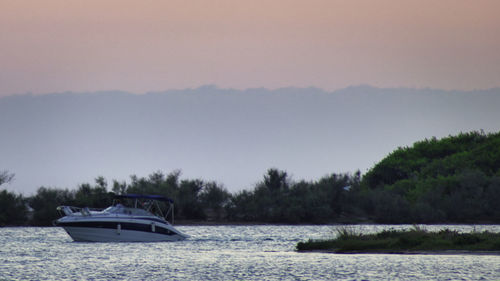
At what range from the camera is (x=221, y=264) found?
46.4 meters

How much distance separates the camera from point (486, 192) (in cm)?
11550

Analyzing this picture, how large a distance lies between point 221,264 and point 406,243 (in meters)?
12.8

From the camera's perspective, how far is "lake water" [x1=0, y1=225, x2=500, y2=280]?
39062 mm

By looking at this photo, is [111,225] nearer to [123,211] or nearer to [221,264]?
[123,211]

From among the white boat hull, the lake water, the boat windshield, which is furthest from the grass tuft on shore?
the boat windshield

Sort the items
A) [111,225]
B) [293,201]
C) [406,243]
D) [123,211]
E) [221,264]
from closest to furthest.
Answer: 1. [221,264]
2. [406,243]
3. [111,225]
4. [123,211]
5. [293,201]

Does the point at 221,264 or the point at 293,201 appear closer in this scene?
the point at 221,264

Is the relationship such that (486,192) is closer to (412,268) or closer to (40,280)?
(412,268)

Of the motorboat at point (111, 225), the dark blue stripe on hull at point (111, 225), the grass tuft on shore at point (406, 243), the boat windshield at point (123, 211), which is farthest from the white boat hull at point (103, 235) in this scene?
the grass tuft on shore at point (406, 243)

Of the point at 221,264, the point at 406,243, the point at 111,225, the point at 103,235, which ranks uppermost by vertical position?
the point at 111,225

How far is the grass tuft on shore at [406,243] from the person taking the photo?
4988cm

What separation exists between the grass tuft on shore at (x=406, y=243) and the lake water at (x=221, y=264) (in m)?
2.00

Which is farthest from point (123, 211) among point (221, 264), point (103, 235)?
point (221, 264)

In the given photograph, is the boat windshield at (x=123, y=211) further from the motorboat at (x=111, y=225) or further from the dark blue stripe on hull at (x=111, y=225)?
the dark blue stripe on hull at (x=111, y=225)
